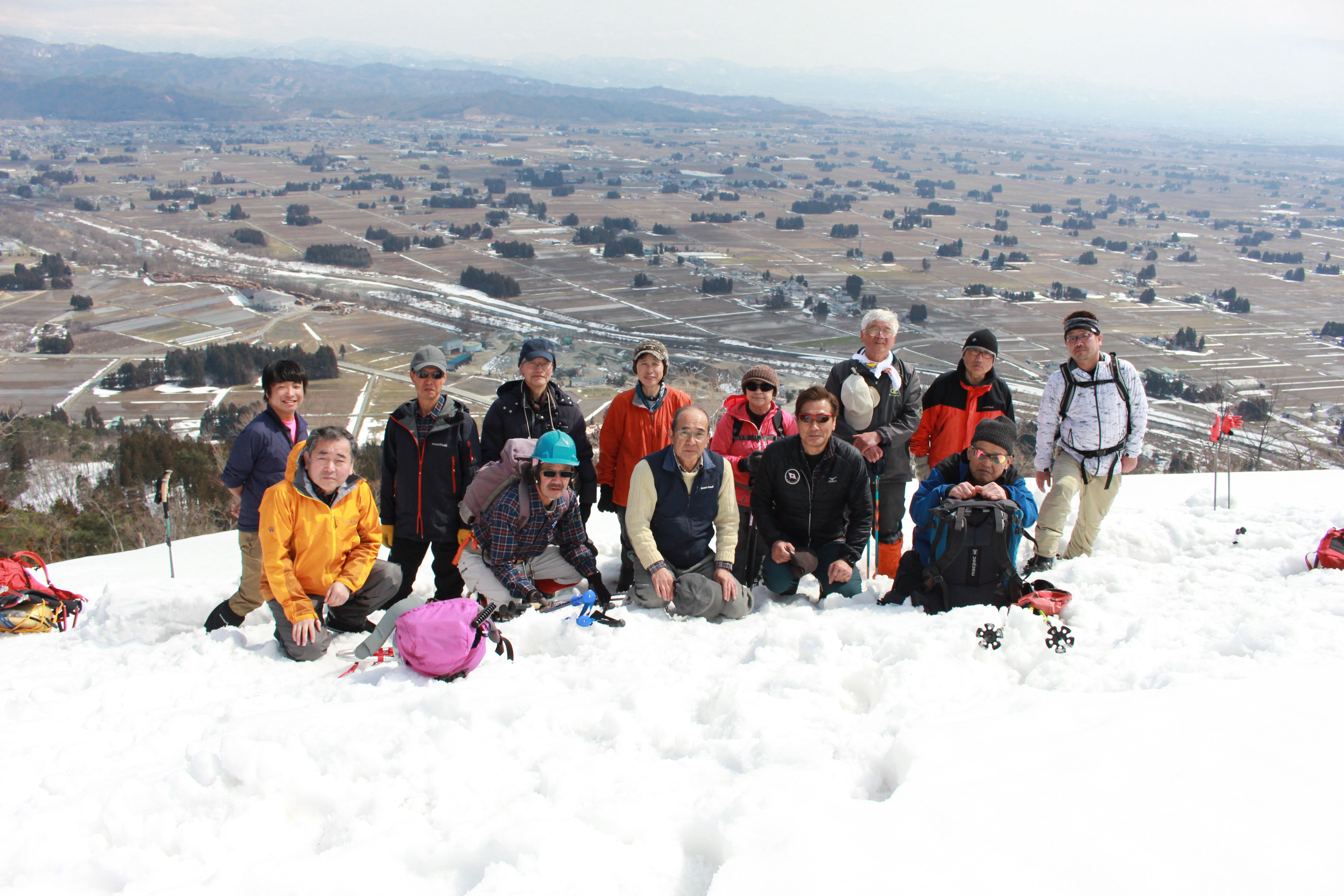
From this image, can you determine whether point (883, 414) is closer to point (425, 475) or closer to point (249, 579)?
point (425, 475)

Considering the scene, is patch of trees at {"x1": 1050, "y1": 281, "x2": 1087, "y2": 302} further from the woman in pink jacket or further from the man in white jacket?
the woman in pink jacket

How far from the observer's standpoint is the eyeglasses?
459 centimetres

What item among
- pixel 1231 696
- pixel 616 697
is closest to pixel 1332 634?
pixel 1231 696

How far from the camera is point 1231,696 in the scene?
3.10 m

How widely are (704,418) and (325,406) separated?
152 feet

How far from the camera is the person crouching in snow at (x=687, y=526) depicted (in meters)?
4.93

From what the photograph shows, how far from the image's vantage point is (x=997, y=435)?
15.2 feet

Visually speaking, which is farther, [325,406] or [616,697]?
[325,406]

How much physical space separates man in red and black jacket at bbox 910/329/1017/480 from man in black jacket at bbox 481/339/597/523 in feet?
8.13

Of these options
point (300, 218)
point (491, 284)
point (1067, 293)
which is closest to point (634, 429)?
point (491, 284)

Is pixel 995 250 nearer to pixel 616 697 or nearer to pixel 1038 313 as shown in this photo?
pixel 1038 313

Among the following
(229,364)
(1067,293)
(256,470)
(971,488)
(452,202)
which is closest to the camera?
(971,488)

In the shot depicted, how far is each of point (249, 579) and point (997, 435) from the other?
4847 millimetres

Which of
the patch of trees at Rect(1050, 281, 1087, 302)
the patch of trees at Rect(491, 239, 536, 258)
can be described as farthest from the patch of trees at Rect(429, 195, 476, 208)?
the patch of trees at Rect(1050, 281, 1087, 302)
